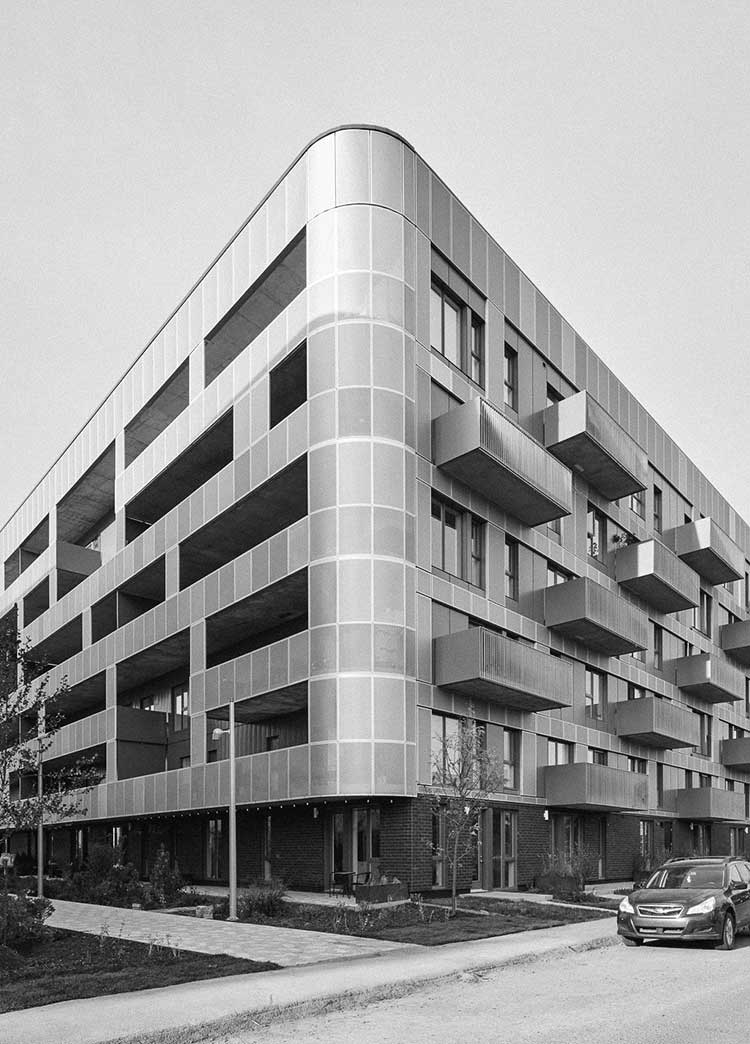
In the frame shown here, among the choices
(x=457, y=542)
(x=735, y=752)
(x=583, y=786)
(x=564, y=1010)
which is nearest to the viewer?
(x=564, y=1010)

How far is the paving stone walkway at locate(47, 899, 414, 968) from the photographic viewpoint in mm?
17609

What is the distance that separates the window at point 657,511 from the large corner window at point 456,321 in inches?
659

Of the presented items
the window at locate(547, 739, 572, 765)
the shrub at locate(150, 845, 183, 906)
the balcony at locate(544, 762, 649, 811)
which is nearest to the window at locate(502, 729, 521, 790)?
the balcony at locate(544, 762, 649, 811)

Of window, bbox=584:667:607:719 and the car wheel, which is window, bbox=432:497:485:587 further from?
the car wheel

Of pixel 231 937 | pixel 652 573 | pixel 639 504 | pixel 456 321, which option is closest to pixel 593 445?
pixel 456 321

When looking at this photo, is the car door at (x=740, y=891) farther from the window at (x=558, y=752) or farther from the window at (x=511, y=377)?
the window at (x=511, y=377)

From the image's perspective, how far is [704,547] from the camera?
4797 centimetres

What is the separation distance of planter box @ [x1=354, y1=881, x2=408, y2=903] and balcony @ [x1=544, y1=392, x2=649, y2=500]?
52.9 ft

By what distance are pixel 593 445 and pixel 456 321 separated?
22.3ft

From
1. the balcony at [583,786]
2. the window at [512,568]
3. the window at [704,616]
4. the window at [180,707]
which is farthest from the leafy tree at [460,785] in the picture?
the window at [704,616]

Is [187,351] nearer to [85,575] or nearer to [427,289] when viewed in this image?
[427,289]

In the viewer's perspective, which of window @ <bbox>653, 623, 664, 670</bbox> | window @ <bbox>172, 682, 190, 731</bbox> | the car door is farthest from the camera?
window @ <bbox>653, 623, 664, 670</bbox>

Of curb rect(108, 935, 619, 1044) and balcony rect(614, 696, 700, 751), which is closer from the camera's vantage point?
curb rect(108, 935, 619, 1044)

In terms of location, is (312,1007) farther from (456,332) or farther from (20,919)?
(456,332)
